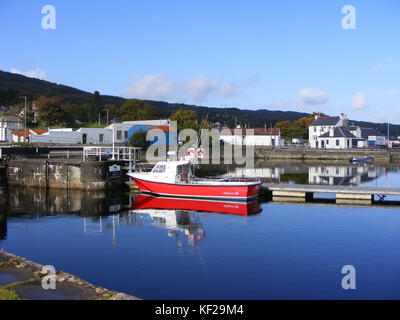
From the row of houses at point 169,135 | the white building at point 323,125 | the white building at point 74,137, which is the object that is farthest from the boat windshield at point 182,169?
the white building at point 323,125

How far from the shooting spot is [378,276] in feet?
47.6

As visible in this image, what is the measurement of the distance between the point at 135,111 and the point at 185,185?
96.9m

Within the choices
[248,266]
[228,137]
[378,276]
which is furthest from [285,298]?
[228,137]

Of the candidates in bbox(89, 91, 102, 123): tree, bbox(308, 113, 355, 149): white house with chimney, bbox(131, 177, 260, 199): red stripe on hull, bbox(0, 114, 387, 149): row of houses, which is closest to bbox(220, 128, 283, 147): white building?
bbox(0, 114, 387, 149): row of houses

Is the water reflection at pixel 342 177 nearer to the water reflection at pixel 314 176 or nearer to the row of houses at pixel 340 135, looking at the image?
the water reflection at pixel 314 176

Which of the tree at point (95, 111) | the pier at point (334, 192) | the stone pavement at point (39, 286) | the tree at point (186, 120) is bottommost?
the stone pavement at point (39, 286)

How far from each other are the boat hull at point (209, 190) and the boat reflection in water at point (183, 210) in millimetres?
429

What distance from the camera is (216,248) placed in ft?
58.4

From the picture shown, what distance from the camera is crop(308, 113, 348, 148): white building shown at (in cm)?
10425

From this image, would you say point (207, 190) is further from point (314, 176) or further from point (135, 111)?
point (135, 111)

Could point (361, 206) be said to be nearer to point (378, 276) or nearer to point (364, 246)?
point (364, 246)

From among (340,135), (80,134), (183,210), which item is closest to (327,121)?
(340,135)

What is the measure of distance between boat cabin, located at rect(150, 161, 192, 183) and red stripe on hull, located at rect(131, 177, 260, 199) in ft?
1.67

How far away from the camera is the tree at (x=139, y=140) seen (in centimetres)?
6284
